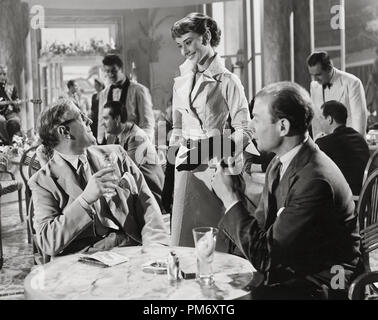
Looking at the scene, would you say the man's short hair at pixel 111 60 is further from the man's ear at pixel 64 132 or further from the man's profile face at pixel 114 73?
the man's ear at pixel 64 132

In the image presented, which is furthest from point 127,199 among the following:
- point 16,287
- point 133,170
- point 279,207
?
point 16,287

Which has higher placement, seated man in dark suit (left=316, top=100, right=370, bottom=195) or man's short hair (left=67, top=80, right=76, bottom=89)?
man's short hair (left=67, top=80, right=76, bottom=89)

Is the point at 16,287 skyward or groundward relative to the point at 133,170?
groundward

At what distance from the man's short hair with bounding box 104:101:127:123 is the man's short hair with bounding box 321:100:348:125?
3.91ft

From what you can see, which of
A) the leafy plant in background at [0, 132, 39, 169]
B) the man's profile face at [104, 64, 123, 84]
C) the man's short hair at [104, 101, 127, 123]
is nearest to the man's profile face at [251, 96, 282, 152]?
the man's short hair at [104, 101, 127, 123]

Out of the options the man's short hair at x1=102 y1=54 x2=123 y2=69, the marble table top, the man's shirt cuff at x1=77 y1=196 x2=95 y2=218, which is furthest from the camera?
the man's short hair at x1=102 y1=54 x2=123 y2=69

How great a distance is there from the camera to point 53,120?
2248 mm

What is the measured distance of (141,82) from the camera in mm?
3424

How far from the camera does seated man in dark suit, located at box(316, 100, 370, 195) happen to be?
3193 mm

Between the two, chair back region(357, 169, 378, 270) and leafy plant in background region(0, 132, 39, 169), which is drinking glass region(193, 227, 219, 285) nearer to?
chair back region(357, 169, 378, 270)

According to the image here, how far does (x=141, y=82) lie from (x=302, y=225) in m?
1.98

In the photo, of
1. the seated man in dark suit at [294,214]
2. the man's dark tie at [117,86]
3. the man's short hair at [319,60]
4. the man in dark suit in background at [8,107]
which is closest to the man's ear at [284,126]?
the seated man in dark suit at [294,214]

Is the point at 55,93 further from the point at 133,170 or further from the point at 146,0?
the point at 133,170
